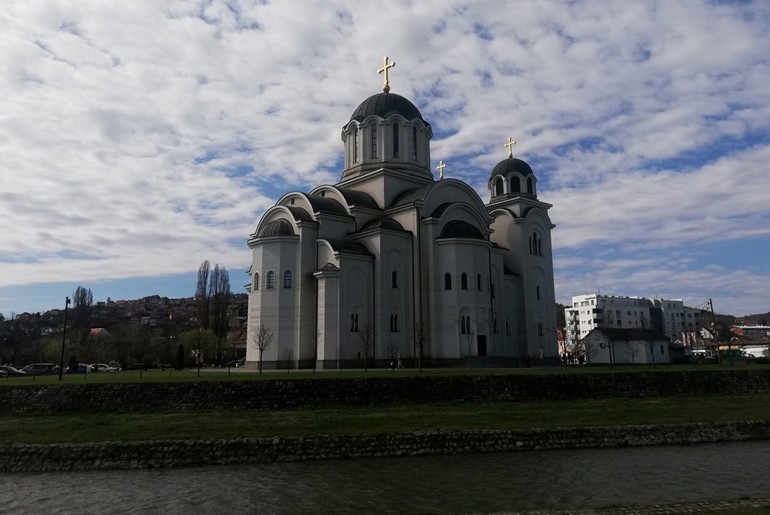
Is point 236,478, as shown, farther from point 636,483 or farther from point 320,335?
point 320,335

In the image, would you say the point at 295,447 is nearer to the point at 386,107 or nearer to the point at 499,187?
the point at 386,107

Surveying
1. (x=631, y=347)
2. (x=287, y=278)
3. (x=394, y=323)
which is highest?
(x=287, y=278)

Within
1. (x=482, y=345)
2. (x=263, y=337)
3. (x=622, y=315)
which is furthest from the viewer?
(x=622, y=315)

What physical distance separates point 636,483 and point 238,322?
12769 centimetres

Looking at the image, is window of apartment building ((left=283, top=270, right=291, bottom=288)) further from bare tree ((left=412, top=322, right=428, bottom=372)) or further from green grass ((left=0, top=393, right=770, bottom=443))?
green grass ((left=0, top=393, right=770, bottom=443))

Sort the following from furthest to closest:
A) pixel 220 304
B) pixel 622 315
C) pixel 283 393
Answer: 1. pixel 622 315
2. pixel 220 304
3. pixel 283 393

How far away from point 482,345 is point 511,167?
58.4 feet

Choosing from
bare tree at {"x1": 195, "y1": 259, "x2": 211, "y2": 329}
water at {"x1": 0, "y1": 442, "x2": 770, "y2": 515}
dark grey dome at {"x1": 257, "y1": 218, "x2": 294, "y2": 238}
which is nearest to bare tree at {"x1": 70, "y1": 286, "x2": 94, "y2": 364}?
bare tree at {"x1": 195, "y1": 259, "x2": 211, "y2": 329}

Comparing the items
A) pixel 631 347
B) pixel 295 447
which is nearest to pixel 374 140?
pixel 631 347

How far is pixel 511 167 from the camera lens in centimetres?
4997

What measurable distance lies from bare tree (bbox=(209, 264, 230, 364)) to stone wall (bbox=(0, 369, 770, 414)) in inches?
1274

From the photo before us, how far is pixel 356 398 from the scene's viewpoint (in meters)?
24.6

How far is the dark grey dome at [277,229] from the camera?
131ft

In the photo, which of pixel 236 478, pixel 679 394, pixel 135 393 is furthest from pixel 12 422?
pixel 679 394
